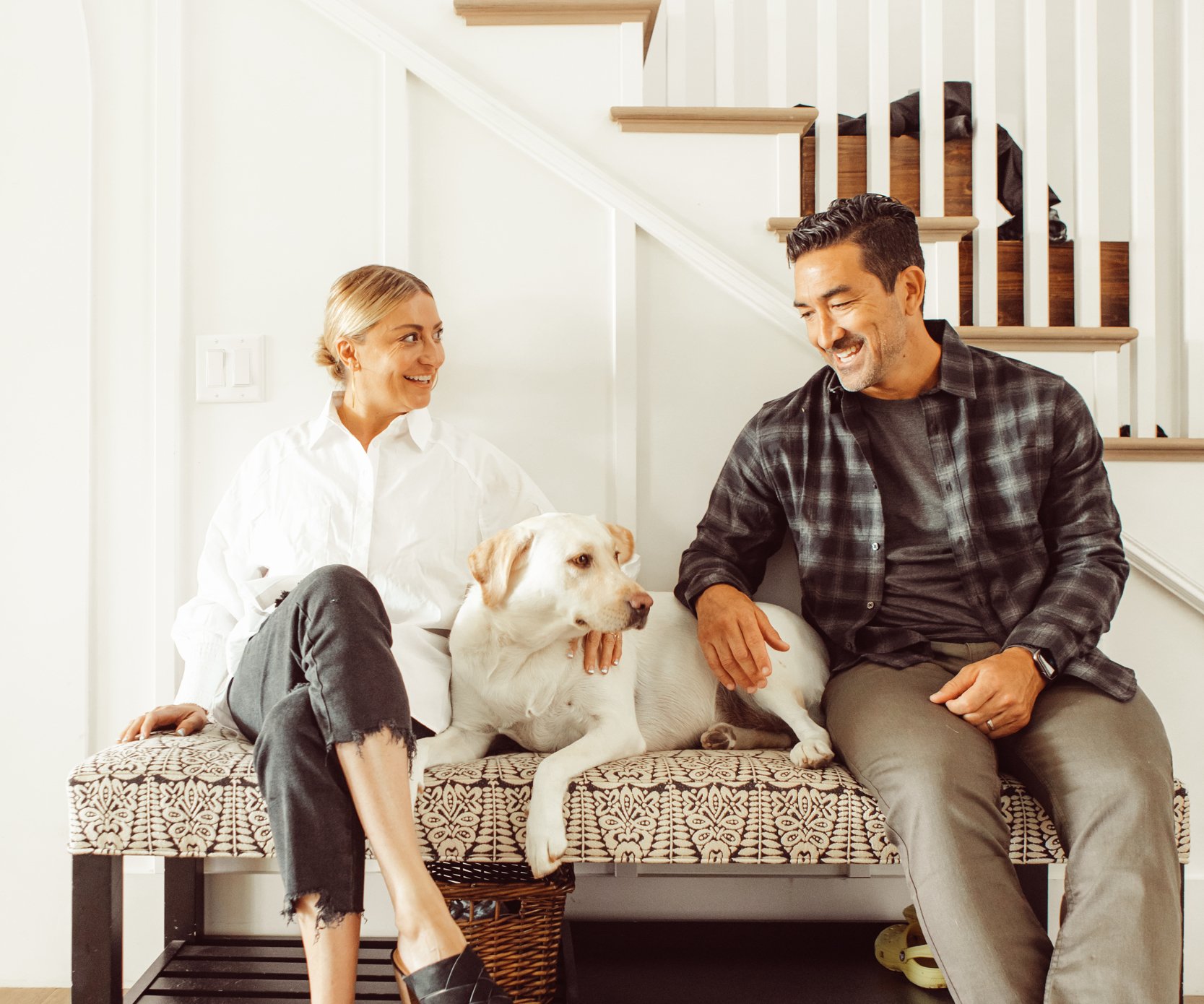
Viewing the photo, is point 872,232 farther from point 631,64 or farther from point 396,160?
point 396,160

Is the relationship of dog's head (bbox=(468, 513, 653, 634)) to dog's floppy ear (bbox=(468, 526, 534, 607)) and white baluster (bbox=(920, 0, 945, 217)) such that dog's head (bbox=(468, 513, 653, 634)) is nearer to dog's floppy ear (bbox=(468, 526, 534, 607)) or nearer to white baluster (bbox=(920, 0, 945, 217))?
dog's floppy ear (bbox=(468, 526, 534, 607))

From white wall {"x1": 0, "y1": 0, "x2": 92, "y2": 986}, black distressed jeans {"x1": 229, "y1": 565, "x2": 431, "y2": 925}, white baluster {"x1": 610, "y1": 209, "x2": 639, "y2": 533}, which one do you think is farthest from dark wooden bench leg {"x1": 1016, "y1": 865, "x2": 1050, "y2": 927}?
white wall {"x1": 0, "y1": 0, "x2": 92, "y2": 986}

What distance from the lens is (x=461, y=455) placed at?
1833mm

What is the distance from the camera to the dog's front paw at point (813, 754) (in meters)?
1.47

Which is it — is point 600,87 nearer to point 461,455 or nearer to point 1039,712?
point 461,455

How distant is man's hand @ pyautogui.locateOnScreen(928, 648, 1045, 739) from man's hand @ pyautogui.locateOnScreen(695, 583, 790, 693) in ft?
0.98

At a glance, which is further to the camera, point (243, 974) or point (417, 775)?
point (243, 974)

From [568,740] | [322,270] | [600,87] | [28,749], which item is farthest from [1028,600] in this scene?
[28,749]

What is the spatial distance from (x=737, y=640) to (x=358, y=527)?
750 mm

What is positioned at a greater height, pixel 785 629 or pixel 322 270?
pixel 322 270

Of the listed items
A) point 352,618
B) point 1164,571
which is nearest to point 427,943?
point 352,618

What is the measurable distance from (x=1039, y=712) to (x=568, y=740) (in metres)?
0.78

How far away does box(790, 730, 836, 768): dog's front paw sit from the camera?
1.47m

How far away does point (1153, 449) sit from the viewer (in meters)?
1.90
